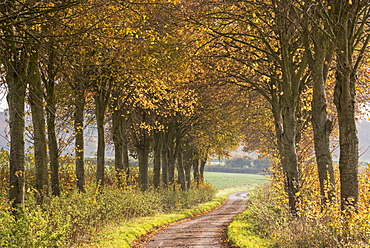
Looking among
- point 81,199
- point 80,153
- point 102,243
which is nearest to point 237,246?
point 102,243

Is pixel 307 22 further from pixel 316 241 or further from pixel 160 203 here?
pixel 160 203

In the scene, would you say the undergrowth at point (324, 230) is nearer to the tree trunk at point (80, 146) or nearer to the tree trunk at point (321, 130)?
the tree trunk at point (321, 130)

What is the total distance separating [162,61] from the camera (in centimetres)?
1736

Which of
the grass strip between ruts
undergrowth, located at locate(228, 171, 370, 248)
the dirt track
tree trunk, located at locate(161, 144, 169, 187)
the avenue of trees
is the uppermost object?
the avenue of trees

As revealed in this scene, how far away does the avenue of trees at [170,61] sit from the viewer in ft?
33.2

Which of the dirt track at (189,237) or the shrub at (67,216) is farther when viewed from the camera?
the dirt track at (189,237)

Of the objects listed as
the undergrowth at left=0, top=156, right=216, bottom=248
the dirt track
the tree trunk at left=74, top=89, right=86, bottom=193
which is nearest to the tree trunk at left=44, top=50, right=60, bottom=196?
the undergrowth at left=0, top=156, right=216, bottom=248

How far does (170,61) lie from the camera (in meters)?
17.4

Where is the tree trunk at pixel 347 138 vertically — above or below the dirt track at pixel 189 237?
above

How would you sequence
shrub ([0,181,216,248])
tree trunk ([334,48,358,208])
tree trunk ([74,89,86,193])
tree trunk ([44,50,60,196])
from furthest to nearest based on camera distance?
tree trunk ([74,89,86,193]), tree trunk ([44,50,60,196]), tree trunk ([334,48,358,208]), shrub ([0,181,216,248])

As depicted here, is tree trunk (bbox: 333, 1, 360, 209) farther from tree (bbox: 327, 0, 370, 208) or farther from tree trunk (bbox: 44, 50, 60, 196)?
tree trunk (bbox: 44, 50, 60, 196)

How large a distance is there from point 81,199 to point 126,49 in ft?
18.8

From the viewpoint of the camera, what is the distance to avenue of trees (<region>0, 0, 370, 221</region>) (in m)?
10.1

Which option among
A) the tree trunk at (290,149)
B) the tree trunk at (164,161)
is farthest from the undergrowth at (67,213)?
the tree trunk at (290,149)
